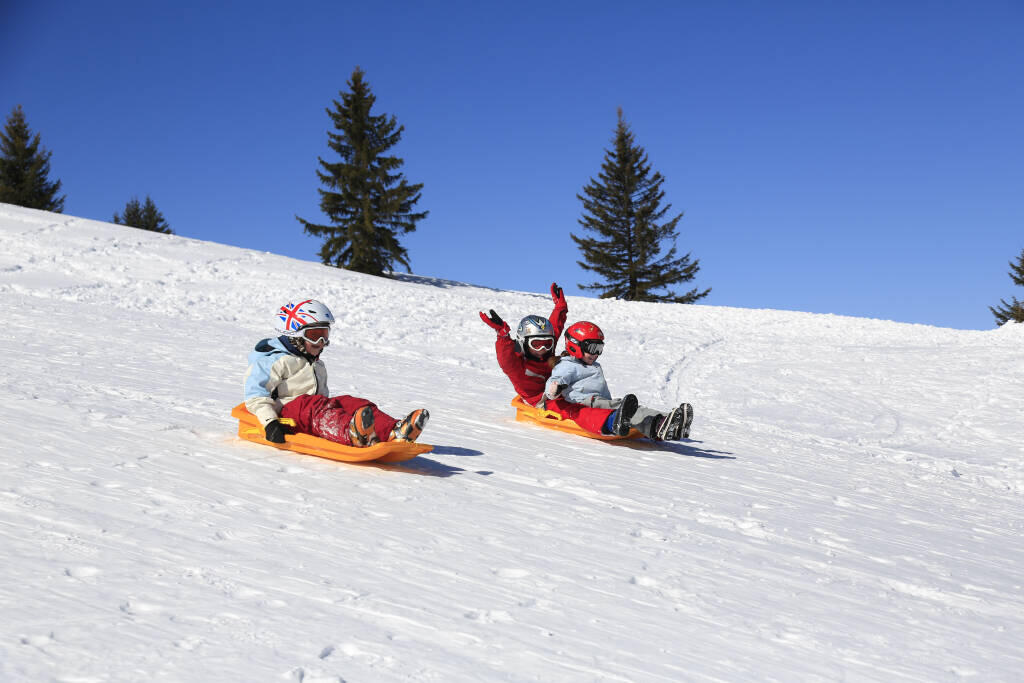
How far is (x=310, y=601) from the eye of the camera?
A: 272cm

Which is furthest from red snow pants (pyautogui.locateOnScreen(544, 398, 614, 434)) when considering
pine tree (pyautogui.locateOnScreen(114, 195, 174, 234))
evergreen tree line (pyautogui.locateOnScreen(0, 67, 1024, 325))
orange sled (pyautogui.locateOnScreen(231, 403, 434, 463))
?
pine tree (pyautogui.locateOnScreen(114, 195, 174, 234))

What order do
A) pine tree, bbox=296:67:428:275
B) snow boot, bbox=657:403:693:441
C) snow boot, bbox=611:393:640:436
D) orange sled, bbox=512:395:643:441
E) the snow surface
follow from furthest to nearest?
1. pine tree, bbox=296:67:428:275
2. orange sled, bbox=512:395:643:441
3. snow boot, bbox=611:393:640:436
4. snow boot, bbox=657:403:693:441
5. the snow surface

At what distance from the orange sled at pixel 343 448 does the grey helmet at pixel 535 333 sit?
3105 millimetres

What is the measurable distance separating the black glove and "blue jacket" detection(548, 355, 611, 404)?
3.05 meters

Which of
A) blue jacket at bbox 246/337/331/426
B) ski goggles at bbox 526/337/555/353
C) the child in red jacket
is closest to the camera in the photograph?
blue jacket at bbox 246/337/331/426

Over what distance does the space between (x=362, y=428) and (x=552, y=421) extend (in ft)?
10.0

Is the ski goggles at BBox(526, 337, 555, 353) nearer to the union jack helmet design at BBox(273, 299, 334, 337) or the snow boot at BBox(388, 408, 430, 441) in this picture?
the union jack helmet design at BBox(273, 299, 334, 337)

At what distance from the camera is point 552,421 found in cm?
766

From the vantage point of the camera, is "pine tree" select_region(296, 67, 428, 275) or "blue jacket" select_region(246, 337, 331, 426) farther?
"pine tree" select_region(296, 67, 428, 275)

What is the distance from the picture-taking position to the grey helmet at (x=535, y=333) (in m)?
8.16

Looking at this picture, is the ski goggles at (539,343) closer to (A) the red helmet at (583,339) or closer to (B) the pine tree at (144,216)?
(A) the red helmet at (583,339)

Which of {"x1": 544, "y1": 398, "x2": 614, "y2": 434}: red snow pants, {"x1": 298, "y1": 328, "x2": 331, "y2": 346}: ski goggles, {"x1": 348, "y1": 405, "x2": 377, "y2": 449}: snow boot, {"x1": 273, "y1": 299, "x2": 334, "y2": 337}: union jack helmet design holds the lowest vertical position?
{"x1": 348, "y1": 405, "x2": 377, "y2": 449}: snow boot

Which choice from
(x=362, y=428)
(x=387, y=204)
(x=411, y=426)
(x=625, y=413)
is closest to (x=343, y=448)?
(x=362, y=428)

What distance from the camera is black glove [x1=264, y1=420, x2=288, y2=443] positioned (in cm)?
504
